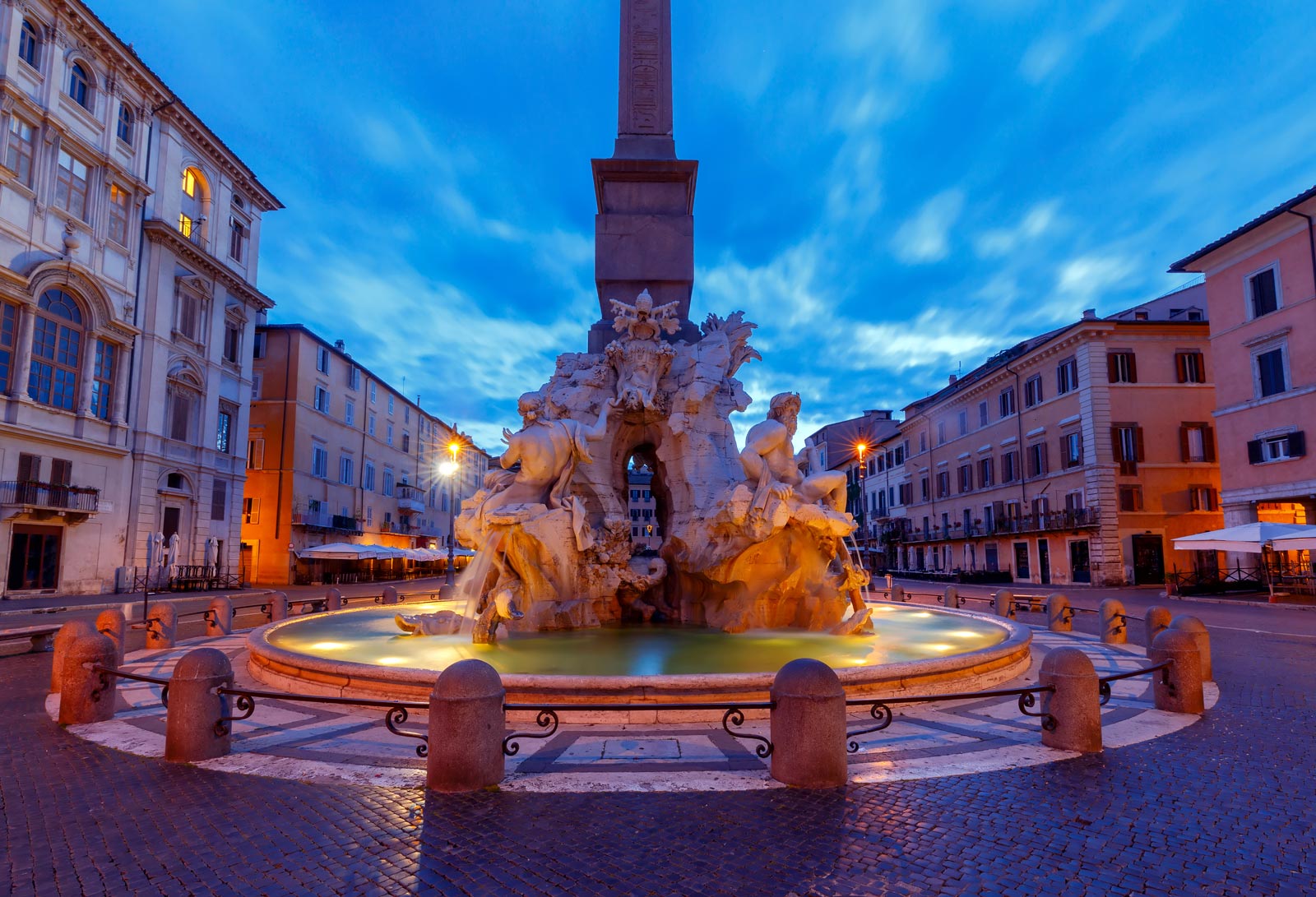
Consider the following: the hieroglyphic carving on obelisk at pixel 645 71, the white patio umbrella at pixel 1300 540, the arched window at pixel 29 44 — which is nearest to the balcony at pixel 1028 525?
the white patio umbrella at pixel 1300 540

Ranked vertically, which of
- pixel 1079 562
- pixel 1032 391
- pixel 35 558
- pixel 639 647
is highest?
pixel 1032 391

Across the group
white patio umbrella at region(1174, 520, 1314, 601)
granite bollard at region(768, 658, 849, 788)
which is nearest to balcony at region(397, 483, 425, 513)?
white patio umbrella at region(1174, 520, 1314, 601)

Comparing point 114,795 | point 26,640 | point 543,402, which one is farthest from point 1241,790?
point 26,640

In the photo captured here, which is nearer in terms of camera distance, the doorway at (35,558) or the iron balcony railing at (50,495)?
the iron balcony railing at (50,495)

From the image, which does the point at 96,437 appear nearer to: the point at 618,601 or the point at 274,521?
the point at 274,521

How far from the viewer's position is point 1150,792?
4.37 m

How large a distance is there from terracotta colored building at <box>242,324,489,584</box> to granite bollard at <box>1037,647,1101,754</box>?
2362cm

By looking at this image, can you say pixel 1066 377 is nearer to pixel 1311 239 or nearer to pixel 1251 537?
pixel 1311 239

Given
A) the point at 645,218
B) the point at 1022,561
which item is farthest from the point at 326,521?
the point at 1022,561

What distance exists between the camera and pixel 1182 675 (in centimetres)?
631

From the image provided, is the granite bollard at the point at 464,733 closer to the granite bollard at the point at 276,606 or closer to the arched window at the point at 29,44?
the granite bollard at the point at 276,606

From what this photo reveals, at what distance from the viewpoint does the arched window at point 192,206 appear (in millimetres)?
29281

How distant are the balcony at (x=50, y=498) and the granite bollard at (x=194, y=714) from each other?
2141cm

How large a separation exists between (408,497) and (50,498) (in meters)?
28.0
